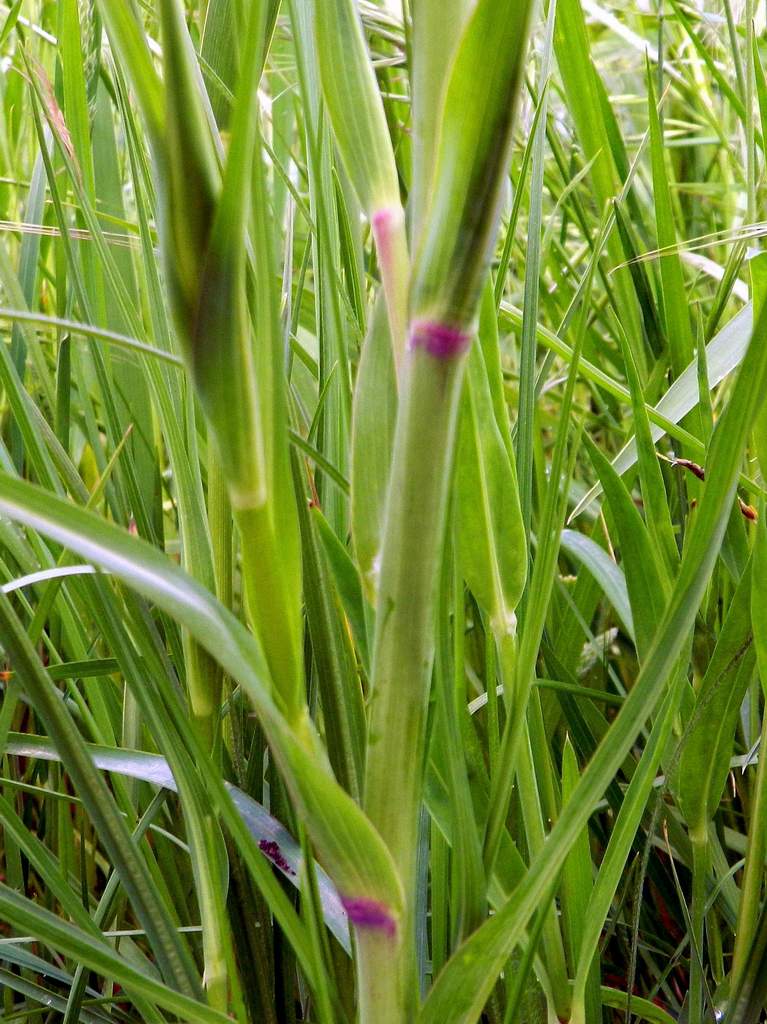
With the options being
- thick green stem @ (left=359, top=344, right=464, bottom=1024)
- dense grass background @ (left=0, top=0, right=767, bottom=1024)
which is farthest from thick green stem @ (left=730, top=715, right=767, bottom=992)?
thick green stem @ (left=359, top=344, right=464, bottom=1024)

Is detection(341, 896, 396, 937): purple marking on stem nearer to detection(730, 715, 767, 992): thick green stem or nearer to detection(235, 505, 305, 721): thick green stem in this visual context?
detection(235, 505, 305, 721): thick green stem

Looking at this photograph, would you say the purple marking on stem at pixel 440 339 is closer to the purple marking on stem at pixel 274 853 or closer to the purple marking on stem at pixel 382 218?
the purple marking on stem at pixel 382 218

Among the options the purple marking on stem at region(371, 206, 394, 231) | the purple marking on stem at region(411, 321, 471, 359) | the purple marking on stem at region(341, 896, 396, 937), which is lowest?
the purple marking on stem at region(341, 896, 396, 937)

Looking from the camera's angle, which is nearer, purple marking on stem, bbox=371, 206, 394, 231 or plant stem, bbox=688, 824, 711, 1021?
purple marking on stem, bbox=371, 206, 394, 231

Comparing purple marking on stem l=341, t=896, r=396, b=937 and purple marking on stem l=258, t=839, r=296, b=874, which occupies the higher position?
purple marking on stem l=341, t=896, r=396, b=937

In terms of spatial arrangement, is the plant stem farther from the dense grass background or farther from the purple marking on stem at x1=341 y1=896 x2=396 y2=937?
the purple marking on stem at x1=341 y1=896 x2=396 y2=937

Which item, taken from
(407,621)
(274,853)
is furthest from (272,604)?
(274,853)

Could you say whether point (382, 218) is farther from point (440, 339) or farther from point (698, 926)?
point (698, 926)

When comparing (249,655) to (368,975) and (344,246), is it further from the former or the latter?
(344,246)

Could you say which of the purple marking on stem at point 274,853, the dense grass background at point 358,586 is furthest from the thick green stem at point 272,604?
the purple marking on stem at point 274,853
